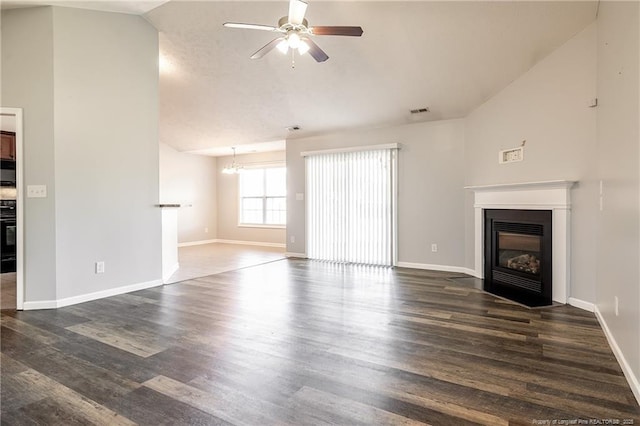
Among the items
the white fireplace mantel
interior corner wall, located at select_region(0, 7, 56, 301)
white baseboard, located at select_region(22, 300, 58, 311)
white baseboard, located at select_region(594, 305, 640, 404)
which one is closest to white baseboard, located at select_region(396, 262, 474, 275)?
the white fireplace mantel

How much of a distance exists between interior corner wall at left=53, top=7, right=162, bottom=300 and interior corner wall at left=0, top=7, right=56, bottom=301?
7 cm

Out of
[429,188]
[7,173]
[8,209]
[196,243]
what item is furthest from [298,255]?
[7,173]

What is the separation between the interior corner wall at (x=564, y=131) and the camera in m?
3.38

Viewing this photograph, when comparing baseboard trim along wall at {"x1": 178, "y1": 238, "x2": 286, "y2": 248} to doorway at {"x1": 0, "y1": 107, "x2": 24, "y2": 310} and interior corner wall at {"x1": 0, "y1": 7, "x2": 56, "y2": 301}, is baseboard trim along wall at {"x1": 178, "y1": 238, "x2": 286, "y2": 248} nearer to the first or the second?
doorway at {"x1": 0, "y1": 107, "x2": 24, "y2": 310}

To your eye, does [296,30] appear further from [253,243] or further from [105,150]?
[253,243]

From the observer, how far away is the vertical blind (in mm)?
5996

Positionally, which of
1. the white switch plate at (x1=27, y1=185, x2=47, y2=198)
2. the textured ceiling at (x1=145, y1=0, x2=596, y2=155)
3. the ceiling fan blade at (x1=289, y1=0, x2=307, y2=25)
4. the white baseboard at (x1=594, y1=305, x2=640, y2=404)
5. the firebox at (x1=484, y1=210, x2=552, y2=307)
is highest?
the textured ceiling at (x1=145, y1=0, x2=596, y2=155)

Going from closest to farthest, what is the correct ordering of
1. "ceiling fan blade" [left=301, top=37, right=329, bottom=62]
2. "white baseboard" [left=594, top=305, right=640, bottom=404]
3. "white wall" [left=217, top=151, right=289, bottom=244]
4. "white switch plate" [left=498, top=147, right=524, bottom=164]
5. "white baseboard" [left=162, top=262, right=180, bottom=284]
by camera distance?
"white baseboard" [left=594, top=305, right=640, bottom=404]
"ceiling fan blade" [left=301, top=37, right=329, bottom=62]
"white switch plate" [left=498, top=147, right=524, bottom=164]
"white baseboard" [left=162, top=262, right=180, bottom=284]
"white wall" [left=217, top=151, right=289, bottom=244]

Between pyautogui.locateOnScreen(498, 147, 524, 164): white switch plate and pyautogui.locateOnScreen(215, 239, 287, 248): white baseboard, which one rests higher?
pyautogui.locateOnScreen(498, 147, 524, 164): white switch plate

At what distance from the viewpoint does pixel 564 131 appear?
3.64m

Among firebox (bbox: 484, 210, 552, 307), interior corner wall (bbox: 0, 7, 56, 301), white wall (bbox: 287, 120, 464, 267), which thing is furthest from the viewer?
white wall (bbox: 287, 120, 464, 267)

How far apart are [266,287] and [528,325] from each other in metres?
2.86

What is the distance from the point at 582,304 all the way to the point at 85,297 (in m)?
5.17

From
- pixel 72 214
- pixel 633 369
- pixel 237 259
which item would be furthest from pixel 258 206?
pixel 633 369
